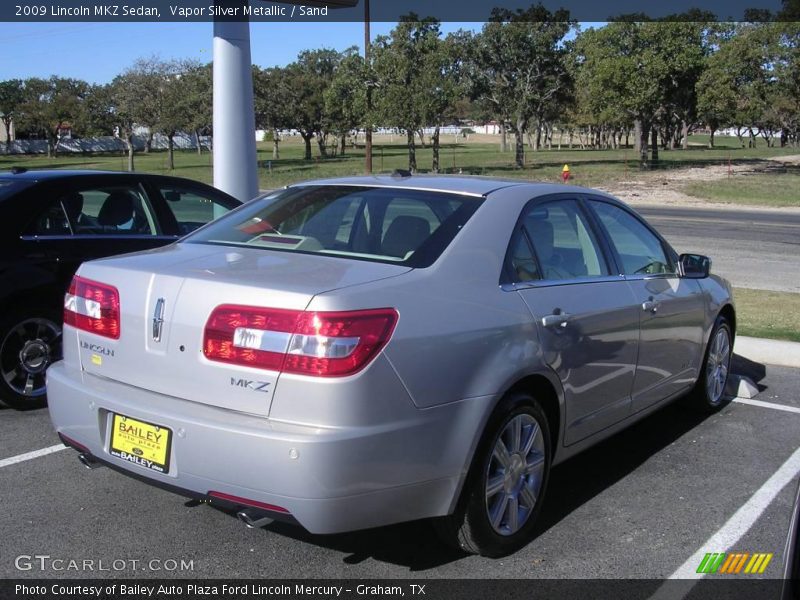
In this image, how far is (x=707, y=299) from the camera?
5781 millimetres

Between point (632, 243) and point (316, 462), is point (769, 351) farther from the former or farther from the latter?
point (316, 462)

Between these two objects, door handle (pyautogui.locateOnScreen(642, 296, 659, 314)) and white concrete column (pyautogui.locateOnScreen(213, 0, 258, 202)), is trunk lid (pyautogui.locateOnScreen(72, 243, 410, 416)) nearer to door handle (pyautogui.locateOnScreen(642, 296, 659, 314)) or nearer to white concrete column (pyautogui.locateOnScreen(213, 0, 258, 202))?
door handle (pyautogui.locateOnScreen(642, 296, 659, 314))

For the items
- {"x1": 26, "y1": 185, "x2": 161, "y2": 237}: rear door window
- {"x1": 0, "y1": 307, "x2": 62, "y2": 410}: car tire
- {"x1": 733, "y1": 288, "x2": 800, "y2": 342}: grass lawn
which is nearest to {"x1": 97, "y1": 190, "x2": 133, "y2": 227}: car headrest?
{"x1": 26, "y1": 185, "x2": 161, "y2": 237}: rear door window

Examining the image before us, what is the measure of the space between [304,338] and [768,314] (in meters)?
7.47

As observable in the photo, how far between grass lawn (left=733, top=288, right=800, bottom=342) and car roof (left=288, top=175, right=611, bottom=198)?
419cm

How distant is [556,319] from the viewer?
4023 millimetres

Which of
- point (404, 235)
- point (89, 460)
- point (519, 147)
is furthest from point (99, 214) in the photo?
point (519, 147)

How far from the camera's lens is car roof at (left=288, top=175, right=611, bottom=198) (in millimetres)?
4312

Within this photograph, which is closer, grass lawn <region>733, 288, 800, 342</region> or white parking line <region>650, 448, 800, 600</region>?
white parking line <region>650, 448, 800, 600</region>

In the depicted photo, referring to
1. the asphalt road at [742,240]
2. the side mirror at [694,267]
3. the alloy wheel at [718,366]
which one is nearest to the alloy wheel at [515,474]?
the side mirror at [694,267]

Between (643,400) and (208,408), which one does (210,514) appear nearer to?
(208,408)

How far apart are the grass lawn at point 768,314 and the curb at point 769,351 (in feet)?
0.94

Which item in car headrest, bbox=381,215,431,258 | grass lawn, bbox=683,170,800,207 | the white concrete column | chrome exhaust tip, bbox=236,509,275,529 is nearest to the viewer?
chrome exhaust tip, bbox=236,509,275,529

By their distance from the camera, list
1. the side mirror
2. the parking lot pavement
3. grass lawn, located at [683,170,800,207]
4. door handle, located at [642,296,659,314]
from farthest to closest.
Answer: grass lawn, located at [683,170,800,207] < the side mirror < door handle, located at [642,296,659,314] < the parking lot pavement
